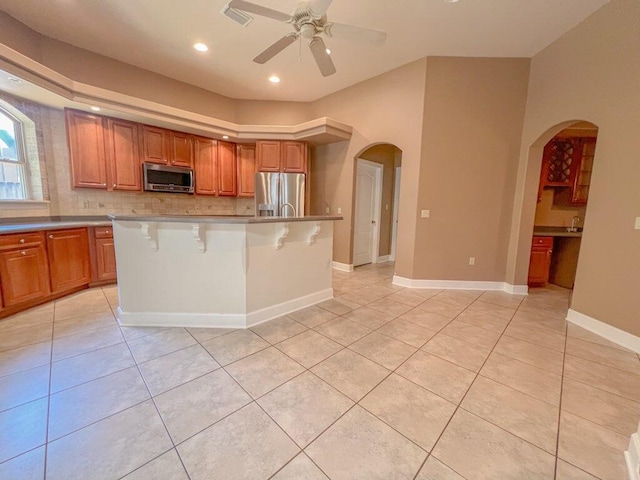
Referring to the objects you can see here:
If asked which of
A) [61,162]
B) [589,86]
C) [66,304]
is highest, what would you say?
[589,86]

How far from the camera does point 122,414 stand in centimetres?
152

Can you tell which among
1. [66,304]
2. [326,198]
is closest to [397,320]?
[326,198]

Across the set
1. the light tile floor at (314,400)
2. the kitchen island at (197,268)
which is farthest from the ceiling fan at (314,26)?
the light tile floor at (314,400)

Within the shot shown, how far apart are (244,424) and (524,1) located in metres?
4.37

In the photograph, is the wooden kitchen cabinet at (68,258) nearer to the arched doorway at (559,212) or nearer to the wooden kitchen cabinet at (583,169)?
the arched doorway at (559,212)

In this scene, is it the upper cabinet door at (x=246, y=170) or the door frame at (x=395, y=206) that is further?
the door frame at (x=395, y=206)

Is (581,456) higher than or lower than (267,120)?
lower

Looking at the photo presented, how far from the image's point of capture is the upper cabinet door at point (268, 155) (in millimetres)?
4961

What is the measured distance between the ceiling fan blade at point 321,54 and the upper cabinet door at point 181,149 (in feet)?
10.3

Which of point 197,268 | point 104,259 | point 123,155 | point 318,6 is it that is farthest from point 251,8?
point 104,259

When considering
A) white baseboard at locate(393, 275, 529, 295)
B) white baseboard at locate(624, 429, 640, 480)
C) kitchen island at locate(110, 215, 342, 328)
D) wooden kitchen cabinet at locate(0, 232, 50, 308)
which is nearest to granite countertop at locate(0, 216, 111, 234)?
wooden kitchen cabinet at locate(0, 232, 50, 308)

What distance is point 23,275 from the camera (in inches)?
112

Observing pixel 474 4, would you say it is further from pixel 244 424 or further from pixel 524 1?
pixel 244 424

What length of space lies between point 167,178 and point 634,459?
5.61 meters
